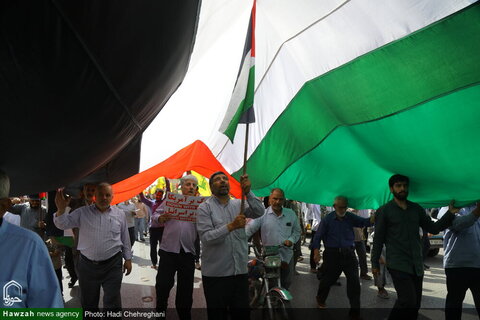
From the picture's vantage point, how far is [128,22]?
3.85ft

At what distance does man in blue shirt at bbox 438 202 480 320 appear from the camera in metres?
3.92

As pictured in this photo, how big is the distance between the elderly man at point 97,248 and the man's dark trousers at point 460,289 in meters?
3.92

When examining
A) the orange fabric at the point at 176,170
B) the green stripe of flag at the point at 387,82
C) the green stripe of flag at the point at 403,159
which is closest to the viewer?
the green stripe of flag at the point at 387,82

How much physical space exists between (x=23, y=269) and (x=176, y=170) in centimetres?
327

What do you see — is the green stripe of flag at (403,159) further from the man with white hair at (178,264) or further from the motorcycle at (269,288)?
the man with white hair at (178,264)

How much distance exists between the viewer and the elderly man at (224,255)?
10.4 feet

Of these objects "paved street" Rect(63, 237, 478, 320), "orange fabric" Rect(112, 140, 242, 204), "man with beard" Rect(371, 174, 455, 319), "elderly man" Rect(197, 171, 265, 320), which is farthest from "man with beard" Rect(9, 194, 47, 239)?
"man with beard" Rect(371, 174, 455, 319)

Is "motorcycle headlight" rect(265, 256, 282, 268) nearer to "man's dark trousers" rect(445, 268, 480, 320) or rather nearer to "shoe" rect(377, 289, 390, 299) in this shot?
"man's dark trousers" rect(445, 268, 480, 320)

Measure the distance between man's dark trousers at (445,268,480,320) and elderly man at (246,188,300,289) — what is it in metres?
2.01

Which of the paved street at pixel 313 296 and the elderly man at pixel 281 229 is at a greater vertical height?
the elderly man at pixel 281 229

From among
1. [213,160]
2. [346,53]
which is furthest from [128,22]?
[213,160]

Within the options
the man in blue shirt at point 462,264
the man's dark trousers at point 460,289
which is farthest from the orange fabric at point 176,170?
the man's dark trousers at point 460,289

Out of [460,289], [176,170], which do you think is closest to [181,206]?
[176,170]

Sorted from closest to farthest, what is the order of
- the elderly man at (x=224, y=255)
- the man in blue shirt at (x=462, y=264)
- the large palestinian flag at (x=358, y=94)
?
1. the large palestinian flag at (x=358, y=94)
2. the elderly man at (x=224, y=255)
3. the man in blue shirt at (x=462, y=264)
